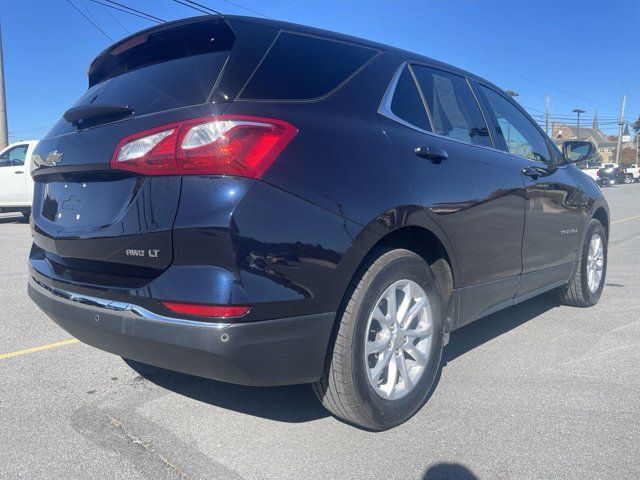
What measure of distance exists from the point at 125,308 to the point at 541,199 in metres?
2.98

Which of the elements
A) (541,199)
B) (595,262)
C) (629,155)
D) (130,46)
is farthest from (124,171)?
(629,155)

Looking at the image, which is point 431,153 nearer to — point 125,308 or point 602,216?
point 125,308

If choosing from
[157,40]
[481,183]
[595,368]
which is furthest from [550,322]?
[157,40]

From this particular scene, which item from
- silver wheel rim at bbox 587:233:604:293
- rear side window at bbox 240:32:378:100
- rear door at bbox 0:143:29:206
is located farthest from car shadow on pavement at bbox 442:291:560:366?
rear door at bbox 0:143:29:206

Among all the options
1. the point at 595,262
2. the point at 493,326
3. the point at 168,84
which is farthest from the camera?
the point at 595,262

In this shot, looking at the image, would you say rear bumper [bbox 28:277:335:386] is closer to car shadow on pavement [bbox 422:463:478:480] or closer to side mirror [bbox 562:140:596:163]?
car shadow on pavement [bbox 422:463:478:480]

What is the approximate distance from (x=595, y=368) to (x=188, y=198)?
113 inches

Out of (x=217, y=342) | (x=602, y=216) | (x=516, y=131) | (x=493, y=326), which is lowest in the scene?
(x=493, y=326)

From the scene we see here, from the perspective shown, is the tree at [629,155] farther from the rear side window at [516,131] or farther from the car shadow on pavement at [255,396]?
the car shadow on pavement at [255,396]

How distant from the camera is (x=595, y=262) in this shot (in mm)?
5191

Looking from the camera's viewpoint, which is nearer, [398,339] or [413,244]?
[398,339]

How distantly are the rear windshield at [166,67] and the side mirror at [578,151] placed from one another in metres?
3.51

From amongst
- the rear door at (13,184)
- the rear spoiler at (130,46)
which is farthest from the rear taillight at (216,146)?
the rear door at (13,184)

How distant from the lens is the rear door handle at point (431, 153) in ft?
9.28
